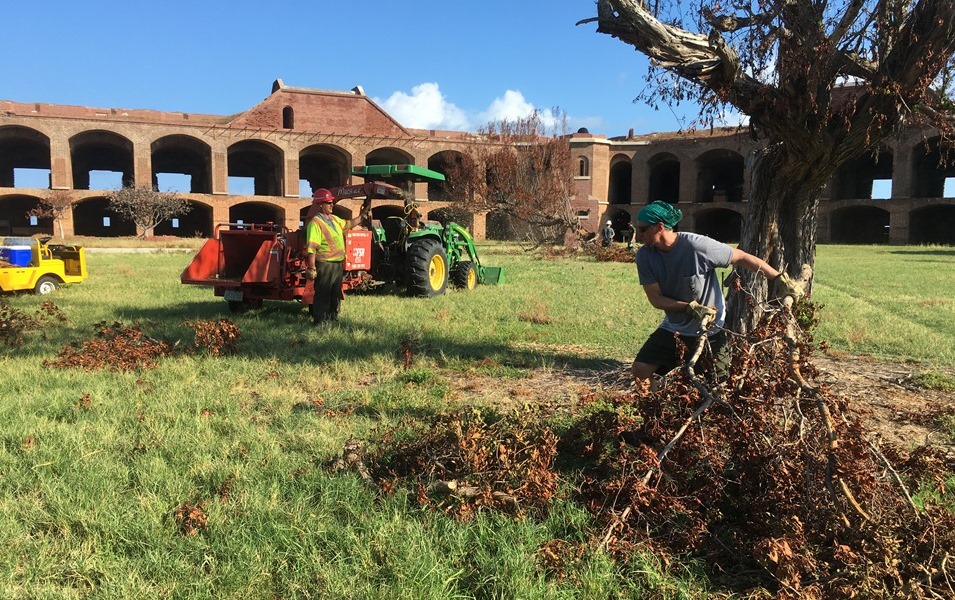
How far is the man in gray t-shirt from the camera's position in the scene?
13.1ft

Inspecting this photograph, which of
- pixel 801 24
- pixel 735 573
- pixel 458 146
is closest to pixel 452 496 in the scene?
pixel 735 573

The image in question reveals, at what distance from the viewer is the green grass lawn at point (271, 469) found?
2.43 metres

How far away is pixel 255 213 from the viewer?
48.5 m

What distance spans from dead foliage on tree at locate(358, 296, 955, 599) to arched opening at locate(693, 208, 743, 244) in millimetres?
49195

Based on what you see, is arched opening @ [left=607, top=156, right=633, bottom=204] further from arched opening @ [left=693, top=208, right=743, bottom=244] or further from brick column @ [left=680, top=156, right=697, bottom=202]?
arched opening @ [left=693, top=208, right=743, bottom=244]

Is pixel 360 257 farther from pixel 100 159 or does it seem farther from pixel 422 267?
pixel 100 159

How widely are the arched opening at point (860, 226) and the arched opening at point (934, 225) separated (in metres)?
2.26

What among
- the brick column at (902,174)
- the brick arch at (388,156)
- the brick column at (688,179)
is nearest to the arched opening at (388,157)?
the brick arch at (388,156)

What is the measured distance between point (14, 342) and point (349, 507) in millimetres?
5615

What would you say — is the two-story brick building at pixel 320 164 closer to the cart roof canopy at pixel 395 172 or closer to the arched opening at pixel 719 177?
the arched opening at pixel 719 177

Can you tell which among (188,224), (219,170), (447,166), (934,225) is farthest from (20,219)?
(934,225)

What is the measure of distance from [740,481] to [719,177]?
53828 millimetres

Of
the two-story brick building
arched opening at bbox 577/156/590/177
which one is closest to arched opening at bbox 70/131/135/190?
the two-story brick building

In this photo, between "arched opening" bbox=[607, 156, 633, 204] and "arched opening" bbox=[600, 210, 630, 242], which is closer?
"arched opening" bbox=[600, 210, 630, 242]
